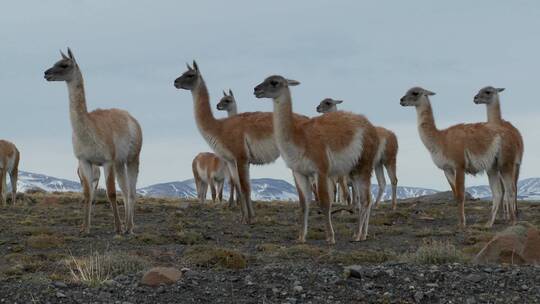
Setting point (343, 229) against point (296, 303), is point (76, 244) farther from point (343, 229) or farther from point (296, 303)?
point (296, 303)

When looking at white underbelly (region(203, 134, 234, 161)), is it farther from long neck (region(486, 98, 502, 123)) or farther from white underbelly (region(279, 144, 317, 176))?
long neck (region(486, 98, 502, 123))

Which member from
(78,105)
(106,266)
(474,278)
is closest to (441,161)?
(78,105)

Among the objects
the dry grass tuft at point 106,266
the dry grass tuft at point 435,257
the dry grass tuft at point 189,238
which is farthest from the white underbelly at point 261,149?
the dry grass tuft at point 435,257

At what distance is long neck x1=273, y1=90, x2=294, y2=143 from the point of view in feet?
36.6

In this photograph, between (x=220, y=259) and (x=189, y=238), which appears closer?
(x=220, y=259)

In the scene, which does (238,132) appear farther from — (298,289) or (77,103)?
(298,289)

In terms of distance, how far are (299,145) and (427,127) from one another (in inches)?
159

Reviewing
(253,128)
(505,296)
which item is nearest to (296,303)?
(505,296)

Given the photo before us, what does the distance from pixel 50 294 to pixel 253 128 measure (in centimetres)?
784

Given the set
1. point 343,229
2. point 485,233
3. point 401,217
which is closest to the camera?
point 485,233

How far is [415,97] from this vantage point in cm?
1463

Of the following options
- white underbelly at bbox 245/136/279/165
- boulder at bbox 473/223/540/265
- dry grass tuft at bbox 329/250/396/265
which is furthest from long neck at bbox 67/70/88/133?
boulder at bbox 473/223/540/265

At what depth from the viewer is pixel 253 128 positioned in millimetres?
14305

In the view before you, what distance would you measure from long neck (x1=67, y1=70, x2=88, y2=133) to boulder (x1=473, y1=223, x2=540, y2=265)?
6.47 m
